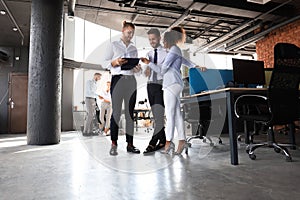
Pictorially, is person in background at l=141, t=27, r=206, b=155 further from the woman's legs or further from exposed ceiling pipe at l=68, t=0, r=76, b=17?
exposed ceiling pipe at l=68, t=0, r=76, b=17

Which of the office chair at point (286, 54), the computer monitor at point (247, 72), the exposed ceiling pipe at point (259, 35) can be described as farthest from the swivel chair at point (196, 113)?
the exposed ceiling pipe at point (259, 35)

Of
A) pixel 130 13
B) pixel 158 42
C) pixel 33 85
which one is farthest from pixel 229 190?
pixel 130 13

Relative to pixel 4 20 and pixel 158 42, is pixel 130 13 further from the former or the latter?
pixel 158 42

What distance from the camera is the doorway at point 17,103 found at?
687 cm

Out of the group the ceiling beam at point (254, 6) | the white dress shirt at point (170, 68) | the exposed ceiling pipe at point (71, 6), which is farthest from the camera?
the ceiling beam at point (254, 6)

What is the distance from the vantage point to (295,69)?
246cm

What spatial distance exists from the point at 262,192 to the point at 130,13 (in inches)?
246

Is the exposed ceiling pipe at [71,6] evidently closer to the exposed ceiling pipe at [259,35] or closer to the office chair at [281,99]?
the office chair at [281,99]

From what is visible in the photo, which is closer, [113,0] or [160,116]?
[160,116]

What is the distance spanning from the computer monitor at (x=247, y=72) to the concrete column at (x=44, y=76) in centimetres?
306

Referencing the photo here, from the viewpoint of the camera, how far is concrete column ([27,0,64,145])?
12.3 ft

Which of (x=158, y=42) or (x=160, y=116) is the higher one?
(x=158, y=42)

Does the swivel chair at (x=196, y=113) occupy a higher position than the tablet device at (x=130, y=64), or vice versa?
the tablet device at (x=130, y=64)

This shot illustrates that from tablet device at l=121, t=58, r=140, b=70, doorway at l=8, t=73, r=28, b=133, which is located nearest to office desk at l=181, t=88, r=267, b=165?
tablet device at l=121, t=58, r=140, b=70
